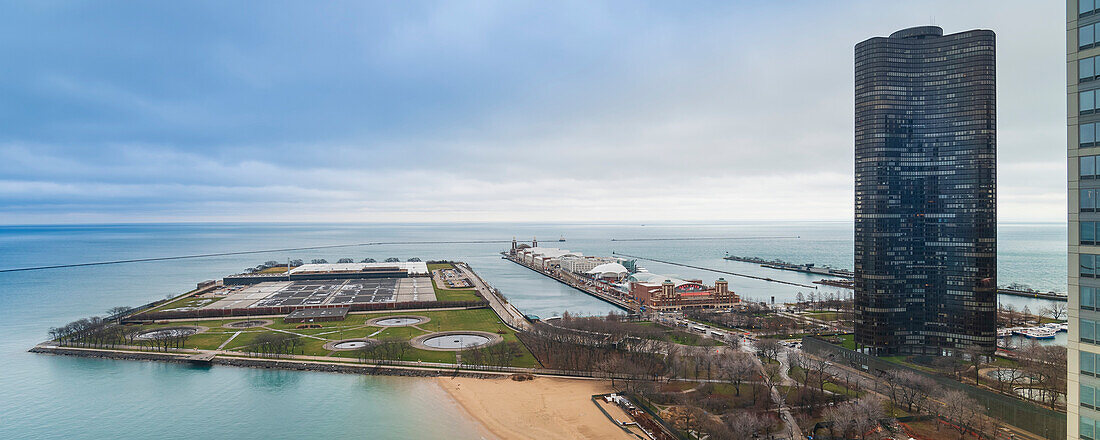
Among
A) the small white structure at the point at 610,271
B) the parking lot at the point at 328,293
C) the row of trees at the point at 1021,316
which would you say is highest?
the small white structure at the point at 610,271

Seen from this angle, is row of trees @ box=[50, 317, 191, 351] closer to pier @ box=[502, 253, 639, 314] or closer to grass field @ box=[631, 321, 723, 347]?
grass field @ box=[631, 321, 723, 347]

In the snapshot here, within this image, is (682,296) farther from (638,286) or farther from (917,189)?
(917,189)

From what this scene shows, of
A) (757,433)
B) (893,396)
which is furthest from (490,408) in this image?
(893,396)

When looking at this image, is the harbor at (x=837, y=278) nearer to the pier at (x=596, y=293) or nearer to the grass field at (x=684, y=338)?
the pier at (x=596, y=293)

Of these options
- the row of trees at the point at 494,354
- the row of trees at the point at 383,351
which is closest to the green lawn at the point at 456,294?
the row of trees at the point at 383,351

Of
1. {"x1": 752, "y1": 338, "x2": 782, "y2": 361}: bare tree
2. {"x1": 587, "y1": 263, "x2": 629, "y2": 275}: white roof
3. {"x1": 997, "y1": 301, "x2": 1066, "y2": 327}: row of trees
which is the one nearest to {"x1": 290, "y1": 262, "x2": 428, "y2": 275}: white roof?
{"x1": 587, "y1": 263, "x2": 629, "y2": 275}: white roof

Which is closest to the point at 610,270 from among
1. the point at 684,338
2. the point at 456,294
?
the point at 456,294
